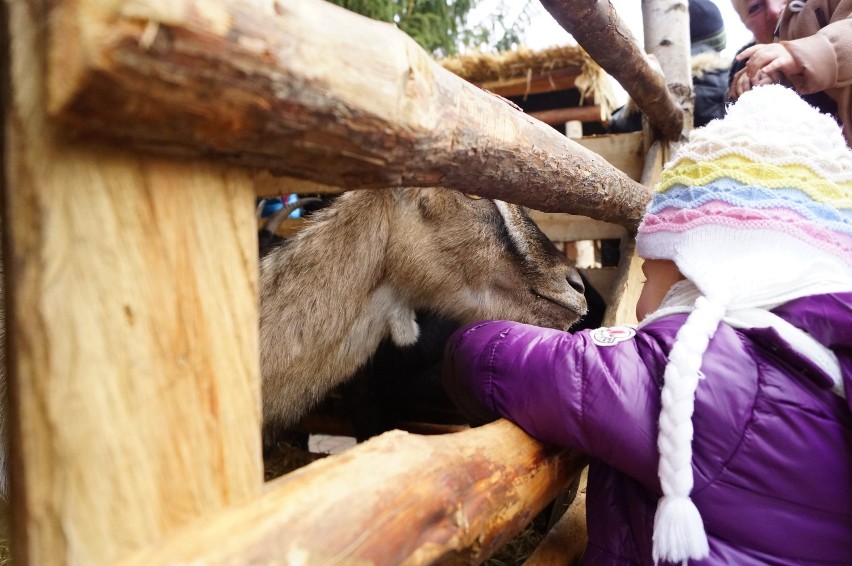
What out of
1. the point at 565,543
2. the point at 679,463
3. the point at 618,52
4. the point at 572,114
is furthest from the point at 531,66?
the point at 679,463

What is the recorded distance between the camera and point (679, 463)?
1.12 metres

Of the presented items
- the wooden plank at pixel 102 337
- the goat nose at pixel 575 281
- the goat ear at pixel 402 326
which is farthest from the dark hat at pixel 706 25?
the wooden plank at pixel 102 337

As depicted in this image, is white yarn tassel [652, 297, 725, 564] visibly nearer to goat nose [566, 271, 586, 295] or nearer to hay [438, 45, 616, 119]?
goat nose [566, 271, 586, 295]

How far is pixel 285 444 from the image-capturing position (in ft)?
12.4

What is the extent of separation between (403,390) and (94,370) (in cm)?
308

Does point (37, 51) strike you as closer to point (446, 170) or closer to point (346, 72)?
point (346, 72)

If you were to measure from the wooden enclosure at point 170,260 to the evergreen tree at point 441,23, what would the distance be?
18.7ft

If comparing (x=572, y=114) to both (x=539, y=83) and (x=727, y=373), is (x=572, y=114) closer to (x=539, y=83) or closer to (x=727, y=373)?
(x=539, y=83)

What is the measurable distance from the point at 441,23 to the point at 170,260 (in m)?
7.26

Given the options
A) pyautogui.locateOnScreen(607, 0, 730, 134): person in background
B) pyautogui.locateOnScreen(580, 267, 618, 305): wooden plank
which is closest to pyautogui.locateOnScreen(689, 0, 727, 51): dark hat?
pyautogui.locateOnScreen(607, 0, 730, 134): person in background

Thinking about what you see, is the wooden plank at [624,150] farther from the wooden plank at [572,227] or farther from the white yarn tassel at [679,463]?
the white yarn tassel at [679,463]

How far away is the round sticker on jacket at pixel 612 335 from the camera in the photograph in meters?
1.34

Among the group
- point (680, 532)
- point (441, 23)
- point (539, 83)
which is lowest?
point (680, 532)

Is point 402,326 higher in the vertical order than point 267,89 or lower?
lower
